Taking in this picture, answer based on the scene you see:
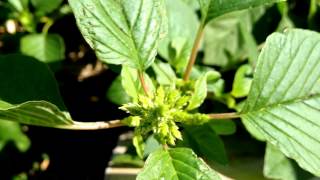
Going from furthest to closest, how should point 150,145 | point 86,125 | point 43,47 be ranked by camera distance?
1. point 43,47
2. point 150,145
3. point 86,125

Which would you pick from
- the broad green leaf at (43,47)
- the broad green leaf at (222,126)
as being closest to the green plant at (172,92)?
the broad green leaf at (222,126)

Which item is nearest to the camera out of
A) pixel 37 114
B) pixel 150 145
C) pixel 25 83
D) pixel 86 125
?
pixel 37 114

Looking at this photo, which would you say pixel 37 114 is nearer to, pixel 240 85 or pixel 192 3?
pixel 240 85

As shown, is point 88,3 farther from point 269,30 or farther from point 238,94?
point 269,30

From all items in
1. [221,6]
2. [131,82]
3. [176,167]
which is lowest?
[176,167]

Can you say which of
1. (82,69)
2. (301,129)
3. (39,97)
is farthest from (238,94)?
(82,69)

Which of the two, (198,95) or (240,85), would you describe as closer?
(198,95)

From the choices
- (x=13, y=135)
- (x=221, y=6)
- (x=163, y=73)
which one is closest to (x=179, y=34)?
(x=163, y=73)

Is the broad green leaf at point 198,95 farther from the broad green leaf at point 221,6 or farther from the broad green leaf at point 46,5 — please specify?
the broad green leaf at point 46,5
